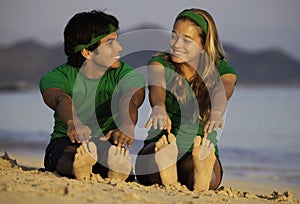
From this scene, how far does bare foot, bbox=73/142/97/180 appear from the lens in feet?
12.2

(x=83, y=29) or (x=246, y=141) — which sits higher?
(x=83, y=29)

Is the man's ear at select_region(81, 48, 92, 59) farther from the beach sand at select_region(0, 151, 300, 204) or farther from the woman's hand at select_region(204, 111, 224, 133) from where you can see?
the woman's hand at select_region(204, 111, 224, 133)

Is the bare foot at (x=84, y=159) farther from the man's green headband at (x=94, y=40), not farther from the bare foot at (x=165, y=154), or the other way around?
the man's green headband at (x=94, y=40)

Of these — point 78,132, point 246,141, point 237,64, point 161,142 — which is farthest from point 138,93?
point 237,64

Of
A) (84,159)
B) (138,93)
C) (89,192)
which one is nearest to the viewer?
(89,192)

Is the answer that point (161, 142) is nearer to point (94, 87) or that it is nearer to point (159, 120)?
point (159, 120)

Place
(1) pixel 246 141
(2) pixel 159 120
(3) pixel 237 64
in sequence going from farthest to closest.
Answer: (3) pixel 237 64 → (1) pixel 246 141 → (2) pixel 159 120

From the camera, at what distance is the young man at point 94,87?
13.5 feet

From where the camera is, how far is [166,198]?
3.36 m

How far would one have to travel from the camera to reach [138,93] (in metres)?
4.20

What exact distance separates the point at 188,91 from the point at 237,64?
77615mm

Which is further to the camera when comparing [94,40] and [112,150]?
[94,40]

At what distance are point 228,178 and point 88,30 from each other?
9.98ft

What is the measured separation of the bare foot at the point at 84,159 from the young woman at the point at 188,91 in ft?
1.52
